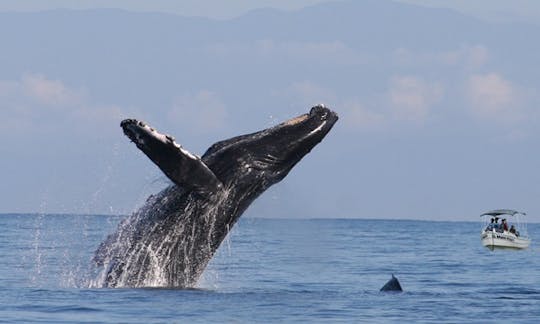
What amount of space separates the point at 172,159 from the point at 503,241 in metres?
Result: 43.2

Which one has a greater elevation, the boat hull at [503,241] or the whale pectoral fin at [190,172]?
the boat hull at [503,241]

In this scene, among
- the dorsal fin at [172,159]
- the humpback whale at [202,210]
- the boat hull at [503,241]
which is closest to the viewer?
the dorsal fin at [172,159]

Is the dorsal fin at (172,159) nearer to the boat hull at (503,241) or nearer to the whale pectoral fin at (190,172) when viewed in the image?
the whale pectoral fin at (190,172)

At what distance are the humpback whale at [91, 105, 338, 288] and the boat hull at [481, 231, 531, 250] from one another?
39.0 m

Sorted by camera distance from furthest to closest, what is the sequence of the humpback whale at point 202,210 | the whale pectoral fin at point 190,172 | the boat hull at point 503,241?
the boat hull at point 503,241 → the humpback whale at point 202,210 → the whale pectoral fin at point 190,172

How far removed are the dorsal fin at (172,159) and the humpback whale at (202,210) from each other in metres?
0.30

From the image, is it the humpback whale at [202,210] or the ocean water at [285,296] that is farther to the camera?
the humpback whale at [202,210]

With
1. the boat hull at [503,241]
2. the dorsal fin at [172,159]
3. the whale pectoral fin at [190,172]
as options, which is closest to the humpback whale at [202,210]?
the whale pectoral fin at [190,172]

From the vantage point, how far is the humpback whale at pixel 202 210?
55.8 ft

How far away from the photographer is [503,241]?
5697 cm

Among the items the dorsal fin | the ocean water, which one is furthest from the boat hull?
the dorsal fin

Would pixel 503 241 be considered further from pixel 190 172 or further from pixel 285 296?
pixel 190 172

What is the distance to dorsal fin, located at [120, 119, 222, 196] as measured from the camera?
14.9 m

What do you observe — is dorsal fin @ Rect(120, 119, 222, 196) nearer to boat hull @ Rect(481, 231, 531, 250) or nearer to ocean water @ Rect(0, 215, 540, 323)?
ocean water @ Rect(0, 215, 540, 323)
